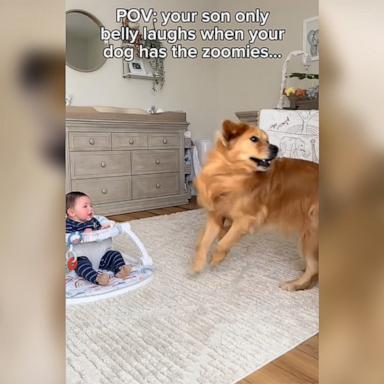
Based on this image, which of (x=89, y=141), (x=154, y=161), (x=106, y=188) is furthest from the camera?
(x=154, y=161)

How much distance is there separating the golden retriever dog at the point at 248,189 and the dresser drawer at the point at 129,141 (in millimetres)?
1238

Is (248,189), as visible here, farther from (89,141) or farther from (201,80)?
(201,80)

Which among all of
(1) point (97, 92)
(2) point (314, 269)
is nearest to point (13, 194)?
(2) point (314, 269)

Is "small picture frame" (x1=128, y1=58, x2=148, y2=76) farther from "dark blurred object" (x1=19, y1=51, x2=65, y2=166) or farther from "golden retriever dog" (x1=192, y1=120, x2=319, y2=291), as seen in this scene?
"dark blurred object" (x1=19, y1=51, x2=65, y2=166)

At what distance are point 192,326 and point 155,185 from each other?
188 cm

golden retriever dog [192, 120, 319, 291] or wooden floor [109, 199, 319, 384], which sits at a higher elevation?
golden retriever dog [192, 120, 319, 291]

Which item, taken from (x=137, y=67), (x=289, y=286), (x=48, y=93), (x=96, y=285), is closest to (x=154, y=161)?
(x=137, y=67)

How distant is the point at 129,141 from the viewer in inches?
103

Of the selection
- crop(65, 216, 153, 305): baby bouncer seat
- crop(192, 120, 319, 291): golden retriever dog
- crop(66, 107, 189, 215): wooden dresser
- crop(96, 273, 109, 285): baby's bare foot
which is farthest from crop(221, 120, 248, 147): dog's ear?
crop(66, 107, 189, 215): wooden dresser

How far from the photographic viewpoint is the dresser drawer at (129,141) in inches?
100

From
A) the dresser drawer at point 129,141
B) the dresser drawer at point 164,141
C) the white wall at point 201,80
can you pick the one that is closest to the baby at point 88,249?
the dresser drawer at point 129,141

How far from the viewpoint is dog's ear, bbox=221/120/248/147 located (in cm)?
137

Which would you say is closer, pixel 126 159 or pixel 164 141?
pixel 126 159

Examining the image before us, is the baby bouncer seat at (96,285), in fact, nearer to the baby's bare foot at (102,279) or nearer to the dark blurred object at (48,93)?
the baby's bare foot at (102,279)
